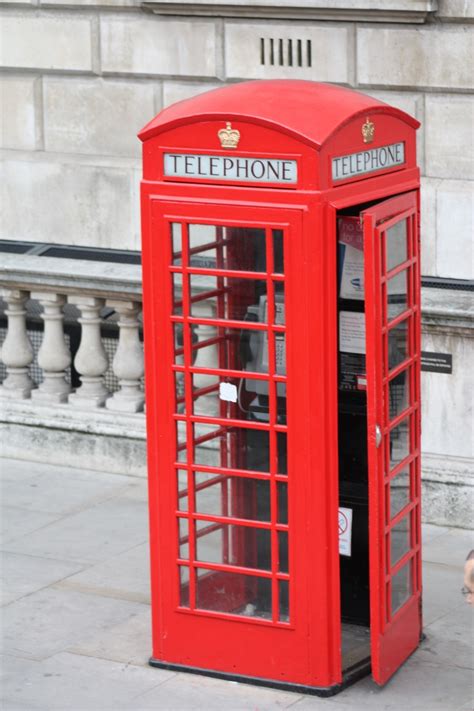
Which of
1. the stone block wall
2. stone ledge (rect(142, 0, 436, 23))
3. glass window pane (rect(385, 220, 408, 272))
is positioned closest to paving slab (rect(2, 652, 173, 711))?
glass window pane (rect(385, 220, 408, 272))

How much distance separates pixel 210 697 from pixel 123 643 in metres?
0.63

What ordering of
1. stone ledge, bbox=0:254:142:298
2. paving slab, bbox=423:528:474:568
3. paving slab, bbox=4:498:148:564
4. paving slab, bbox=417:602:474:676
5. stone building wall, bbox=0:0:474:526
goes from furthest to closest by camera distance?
stone building wall, bbox=0:0:474:526
stone ledge, bbox=0:254:142:298
paving slab, bbox=4:498:148:564
paving slab, bbox=423:528:474:568
paving slab, bbox=417:602:474:676

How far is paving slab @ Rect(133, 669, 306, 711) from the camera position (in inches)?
226

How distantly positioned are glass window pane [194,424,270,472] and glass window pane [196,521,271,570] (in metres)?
0.24

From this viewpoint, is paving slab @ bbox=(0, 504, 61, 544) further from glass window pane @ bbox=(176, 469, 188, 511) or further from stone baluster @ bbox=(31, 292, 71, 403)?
glass window pane @ bbox=(176, 469, 188, 511)

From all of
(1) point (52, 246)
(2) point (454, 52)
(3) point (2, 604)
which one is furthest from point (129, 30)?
(3) point (2, 604)

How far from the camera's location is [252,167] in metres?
5.49

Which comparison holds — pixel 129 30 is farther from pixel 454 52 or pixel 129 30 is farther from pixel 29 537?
pixel 29 537

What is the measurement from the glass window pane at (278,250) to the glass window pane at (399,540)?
1.17 m

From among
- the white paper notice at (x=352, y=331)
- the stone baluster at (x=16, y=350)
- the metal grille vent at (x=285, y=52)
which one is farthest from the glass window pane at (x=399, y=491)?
the metal grille vent at (x=285, y=52)

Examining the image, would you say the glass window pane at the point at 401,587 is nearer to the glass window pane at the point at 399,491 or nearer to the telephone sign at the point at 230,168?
the glass window pane at the point at 399,491

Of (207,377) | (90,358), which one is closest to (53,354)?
(90,358)

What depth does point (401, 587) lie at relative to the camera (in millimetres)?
6094

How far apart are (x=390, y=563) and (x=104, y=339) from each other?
4.45 meters
